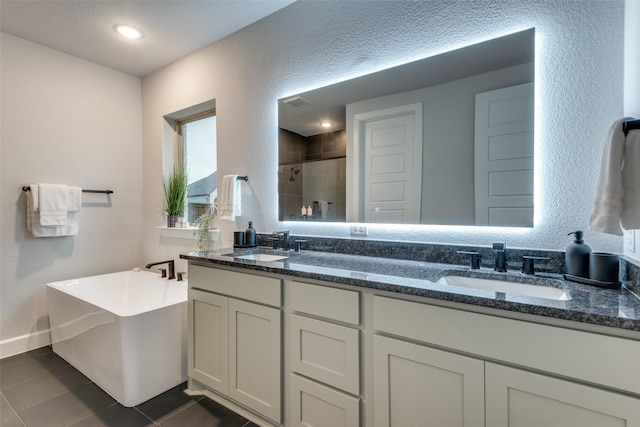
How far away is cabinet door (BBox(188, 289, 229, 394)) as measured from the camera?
1.66m

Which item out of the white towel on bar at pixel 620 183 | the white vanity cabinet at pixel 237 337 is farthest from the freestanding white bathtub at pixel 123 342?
the white towel on bar at pixel 620 183

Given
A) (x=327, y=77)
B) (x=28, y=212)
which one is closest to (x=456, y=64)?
(x=327, y=77)

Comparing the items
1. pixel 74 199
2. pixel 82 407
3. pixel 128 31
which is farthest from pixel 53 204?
pixel 82 407

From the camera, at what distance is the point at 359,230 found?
185cm

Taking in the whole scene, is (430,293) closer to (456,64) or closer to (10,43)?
(456,64)

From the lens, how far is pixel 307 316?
1.33 m

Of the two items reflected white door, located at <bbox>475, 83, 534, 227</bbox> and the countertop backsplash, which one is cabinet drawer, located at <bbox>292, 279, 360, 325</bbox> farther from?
reflected white door, located at <bbox>475, 83, 534, 227</bbox>

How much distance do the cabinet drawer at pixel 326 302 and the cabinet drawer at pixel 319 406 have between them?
32cm

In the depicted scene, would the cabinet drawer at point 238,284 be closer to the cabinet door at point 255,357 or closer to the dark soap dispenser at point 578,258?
the cabinet door at point 255,357

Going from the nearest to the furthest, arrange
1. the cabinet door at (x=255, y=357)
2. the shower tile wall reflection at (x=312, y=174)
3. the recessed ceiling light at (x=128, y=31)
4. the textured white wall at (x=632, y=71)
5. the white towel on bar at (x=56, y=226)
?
the textured white wall at (x=632, y=71), the cabinet door at (x=255, y=357), the shower tile wall reflection at (x=312, y=174), the recessed ceiling light at (x=128, y=31), the white towel on bar at (x=56, y=226)

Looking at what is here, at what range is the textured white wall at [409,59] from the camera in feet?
4.05

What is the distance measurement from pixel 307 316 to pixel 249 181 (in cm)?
136

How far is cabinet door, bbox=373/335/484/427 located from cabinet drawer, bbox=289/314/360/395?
98 millimetres

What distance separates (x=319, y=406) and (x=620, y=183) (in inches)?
53.8
